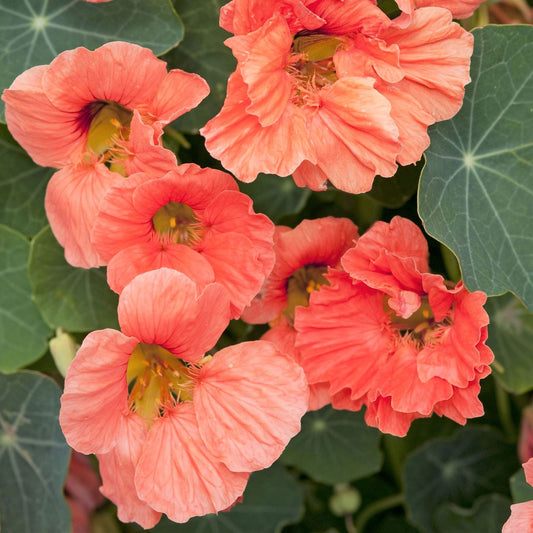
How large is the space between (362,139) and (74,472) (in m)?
0.79

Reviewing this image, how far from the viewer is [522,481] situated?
1.01m

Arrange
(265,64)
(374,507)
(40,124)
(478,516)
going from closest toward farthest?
(265,64) → (40,124) → (478,516) → (374,507)

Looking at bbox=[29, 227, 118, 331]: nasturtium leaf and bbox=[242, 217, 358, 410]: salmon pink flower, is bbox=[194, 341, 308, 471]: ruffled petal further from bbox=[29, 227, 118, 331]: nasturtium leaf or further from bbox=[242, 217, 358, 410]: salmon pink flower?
bbox=[29, 227, 118, 331]: nasturtium leaf

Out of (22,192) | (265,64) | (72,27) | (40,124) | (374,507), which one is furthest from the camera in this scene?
(374,507)

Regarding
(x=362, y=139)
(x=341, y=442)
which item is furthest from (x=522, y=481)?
(x=362, y=139)

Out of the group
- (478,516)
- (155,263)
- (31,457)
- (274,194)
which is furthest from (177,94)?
(478,516)

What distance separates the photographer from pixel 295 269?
93 cm

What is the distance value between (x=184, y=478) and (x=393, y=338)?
0.30m

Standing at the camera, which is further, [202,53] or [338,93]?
[202,53]

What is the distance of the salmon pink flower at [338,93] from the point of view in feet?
2.35

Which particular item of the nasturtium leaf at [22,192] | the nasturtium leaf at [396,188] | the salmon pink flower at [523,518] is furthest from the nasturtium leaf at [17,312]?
the salmon pink flower at [523,518]

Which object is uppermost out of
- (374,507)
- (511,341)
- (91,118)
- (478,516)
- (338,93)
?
(338,93)

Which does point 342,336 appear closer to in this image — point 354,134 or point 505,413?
point 354,134

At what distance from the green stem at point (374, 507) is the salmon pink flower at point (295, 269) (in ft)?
1.53
